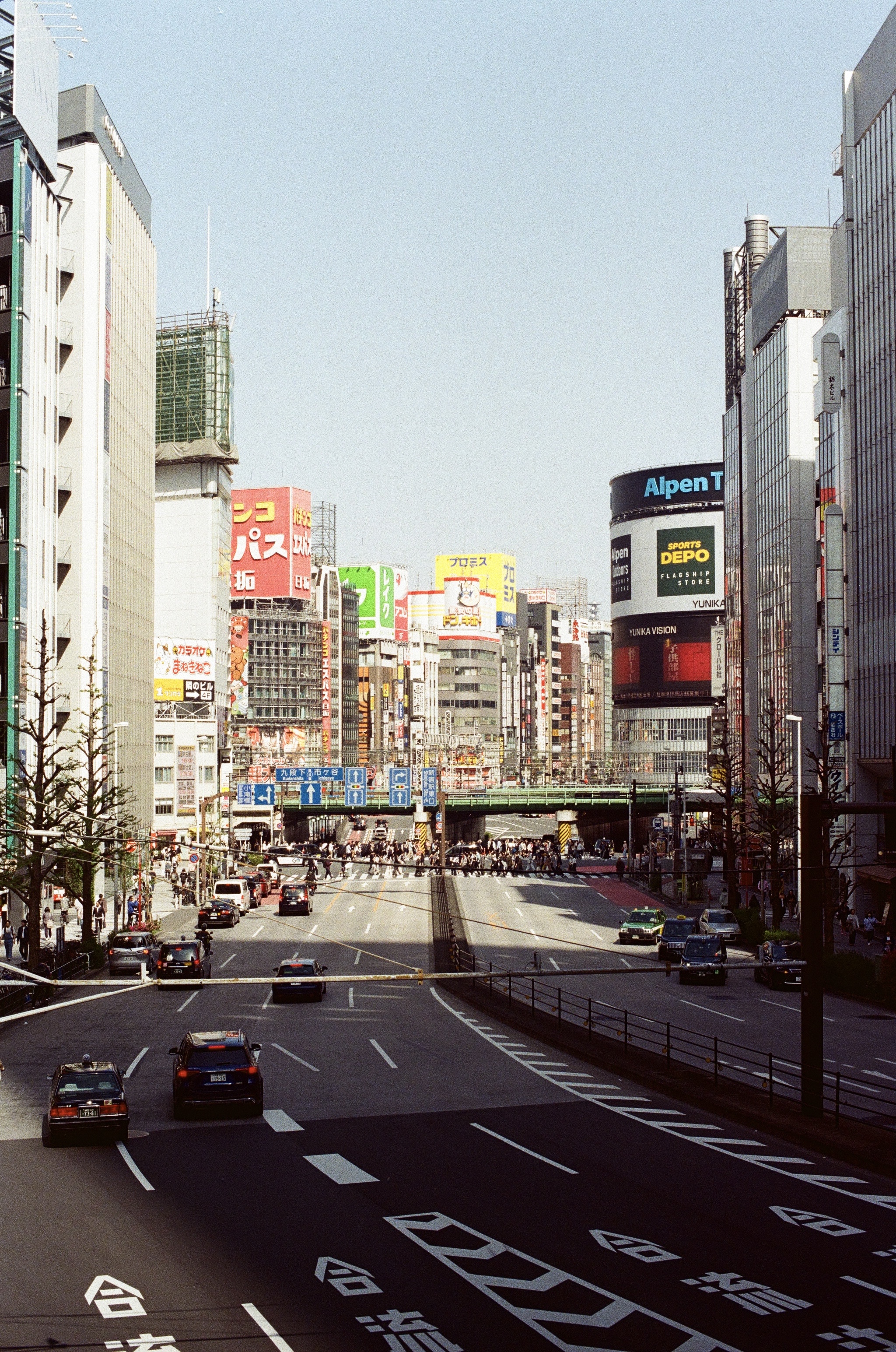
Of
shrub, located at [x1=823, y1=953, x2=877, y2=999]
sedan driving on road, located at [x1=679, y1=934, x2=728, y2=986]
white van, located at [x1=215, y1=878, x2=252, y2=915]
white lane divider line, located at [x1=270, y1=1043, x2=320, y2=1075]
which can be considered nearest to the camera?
white lane divider line, located at [x1=270, y1=1043, x2=320, y2=1075]

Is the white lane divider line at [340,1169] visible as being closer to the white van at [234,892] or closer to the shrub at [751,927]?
the shrub at [751,927]

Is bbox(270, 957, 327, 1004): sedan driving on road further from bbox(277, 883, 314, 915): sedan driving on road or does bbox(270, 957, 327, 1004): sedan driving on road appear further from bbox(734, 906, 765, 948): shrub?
bbox(277, 883, 314, 915): sedan driving on road

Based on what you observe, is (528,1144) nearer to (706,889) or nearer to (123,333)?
(706,889)

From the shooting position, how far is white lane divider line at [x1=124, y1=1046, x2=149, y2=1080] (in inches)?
1324

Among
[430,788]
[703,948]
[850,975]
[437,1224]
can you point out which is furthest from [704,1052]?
[430,788]

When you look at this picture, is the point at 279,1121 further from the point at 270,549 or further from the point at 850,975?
the point at 270,549

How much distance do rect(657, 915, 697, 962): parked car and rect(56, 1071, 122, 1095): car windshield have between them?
103ft

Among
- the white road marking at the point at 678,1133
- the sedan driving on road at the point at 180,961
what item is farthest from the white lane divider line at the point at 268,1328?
the sedan driving on road at the point at 180,961

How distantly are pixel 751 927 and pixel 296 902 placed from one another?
2716 cm

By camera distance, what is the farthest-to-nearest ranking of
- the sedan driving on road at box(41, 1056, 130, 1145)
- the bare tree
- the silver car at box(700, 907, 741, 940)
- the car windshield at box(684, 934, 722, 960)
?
the bare tree, the silver car at box(700, 907, 741, 940), the car windshield at box(684, 934, 722, 960), the sedan driving on road at box(41, 1056, 130, 1145)

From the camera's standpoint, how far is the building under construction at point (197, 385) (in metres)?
159

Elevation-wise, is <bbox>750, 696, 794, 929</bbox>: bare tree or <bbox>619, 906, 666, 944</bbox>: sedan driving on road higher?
<bbox>750, 696, 794, 929</bbox>: bare tree

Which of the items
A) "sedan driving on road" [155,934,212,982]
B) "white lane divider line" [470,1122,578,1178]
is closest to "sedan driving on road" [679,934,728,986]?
"sedan driving on road" [155,934,212,982]

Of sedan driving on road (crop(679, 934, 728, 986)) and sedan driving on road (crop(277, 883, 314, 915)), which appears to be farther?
sedan driving on road (crop(277, 883, 314, 915))
